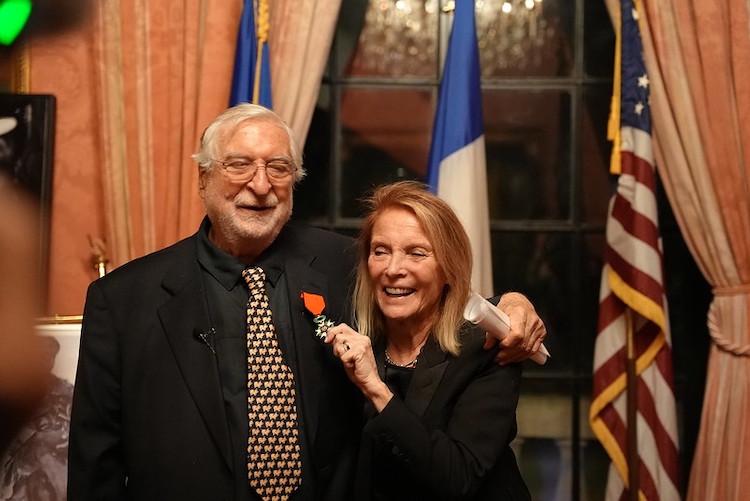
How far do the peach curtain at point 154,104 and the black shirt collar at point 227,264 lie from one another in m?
1.20

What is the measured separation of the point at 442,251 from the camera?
2354 millimetres

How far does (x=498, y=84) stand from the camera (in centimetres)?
427

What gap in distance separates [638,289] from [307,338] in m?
1.68

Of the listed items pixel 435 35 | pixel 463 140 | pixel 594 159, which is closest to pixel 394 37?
pixel 435 35

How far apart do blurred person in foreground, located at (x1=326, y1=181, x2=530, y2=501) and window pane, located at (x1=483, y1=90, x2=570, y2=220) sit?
1.86 metres

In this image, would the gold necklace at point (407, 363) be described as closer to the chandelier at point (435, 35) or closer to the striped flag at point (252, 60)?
the striped flag at point (252, 60)

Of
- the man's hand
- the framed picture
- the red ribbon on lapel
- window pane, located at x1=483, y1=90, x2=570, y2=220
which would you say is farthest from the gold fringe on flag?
the man's hand

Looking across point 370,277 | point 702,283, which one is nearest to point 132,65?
point 370,277

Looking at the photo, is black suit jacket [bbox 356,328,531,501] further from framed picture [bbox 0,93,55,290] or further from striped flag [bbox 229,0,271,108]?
framed picture [bbox 0,93,55,290]

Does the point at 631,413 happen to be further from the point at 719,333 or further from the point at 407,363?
the point at 407,363

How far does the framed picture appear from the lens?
391 cm

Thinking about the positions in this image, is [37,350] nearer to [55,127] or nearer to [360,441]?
[55,127]

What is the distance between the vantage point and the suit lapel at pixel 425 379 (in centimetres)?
232

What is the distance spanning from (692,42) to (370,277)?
6.66 feet
